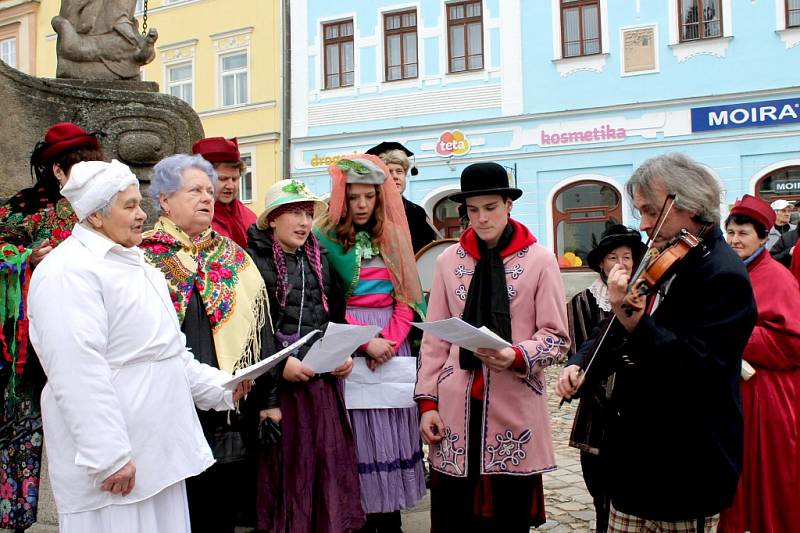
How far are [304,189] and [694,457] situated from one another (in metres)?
2.04

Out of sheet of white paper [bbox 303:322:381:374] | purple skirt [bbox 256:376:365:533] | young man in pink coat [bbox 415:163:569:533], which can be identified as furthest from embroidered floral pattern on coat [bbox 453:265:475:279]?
purple skirt [bbox 256:376:365:533]

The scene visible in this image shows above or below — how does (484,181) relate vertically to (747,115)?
below

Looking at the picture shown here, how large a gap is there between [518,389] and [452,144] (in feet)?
51.5

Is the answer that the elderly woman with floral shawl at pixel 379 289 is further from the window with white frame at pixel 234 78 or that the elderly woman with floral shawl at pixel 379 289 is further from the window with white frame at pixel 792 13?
the window with white frame at pixel 234 78

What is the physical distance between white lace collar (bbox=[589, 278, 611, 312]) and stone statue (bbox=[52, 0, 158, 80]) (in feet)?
11.3

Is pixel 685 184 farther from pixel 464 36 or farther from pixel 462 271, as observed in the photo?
pixel 464 36

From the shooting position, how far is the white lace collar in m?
4.41

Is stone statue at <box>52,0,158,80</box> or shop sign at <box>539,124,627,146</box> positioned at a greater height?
shop sign at <box>539,124,627,146</box>

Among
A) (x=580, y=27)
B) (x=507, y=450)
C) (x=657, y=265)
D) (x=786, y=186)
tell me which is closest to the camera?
(x=657, y=265)

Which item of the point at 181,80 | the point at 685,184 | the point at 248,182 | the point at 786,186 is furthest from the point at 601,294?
the point at 181,80

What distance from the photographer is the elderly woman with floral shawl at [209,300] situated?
3.14 m

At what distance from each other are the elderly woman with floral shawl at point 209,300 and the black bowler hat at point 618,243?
2078mm

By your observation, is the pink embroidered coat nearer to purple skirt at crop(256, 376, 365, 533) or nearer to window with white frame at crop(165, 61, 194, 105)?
purple skirt at crop(256, 376, 365, 533)

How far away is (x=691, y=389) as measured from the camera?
2.60m
